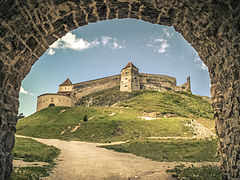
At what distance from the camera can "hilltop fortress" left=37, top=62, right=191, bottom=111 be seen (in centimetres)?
6266

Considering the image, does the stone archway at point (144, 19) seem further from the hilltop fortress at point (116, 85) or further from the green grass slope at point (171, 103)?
the hilltop fortress at point (116, 85)

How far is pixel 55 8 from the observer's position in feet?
15.5

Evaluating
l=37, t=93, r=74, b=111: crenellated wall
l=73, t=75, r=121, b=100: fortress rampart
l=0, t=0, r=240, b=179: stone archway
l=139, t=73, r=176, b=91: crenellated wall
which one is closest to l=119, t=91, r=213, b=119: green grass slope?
l=139, t=73, r=176, b=91: crenellated wall

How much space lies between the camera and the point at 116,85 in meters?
73.2

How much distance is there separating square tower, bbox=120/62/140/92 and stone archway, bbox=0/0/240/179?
197 feet

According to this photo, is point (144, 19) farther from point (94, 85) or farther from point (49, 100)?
point (94, 85)

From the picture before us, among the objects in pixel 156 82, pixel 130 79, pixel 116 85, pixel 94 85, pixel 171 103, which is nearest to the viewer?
pixel 171 103

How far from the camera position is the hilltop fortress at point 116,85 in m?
62.7

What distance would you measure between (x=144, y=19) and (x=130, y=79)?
200 ft

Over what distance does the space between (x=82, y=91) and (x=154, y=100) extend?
37.3 meters

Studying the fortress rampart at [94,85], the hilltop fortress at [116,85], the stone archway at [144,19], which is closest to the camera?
the stone archway at [144,19]

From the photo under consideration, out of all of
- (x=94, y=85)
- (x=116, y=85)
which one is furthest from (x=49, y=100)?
(x=116, y=85)

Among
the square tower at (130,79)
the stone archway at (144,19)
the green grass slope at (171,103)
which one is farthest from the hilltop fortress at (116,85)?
the stone archway at (144,19)

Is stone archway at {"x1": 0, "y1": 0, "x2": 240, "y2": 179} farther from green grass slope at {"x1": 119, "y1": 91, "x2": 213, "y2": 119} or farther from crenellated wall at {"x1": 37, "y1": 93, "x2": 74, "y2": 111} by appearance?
crenellated wall at {"x1": 37, "y1": 93, "x2": 74, "y2": 111}
